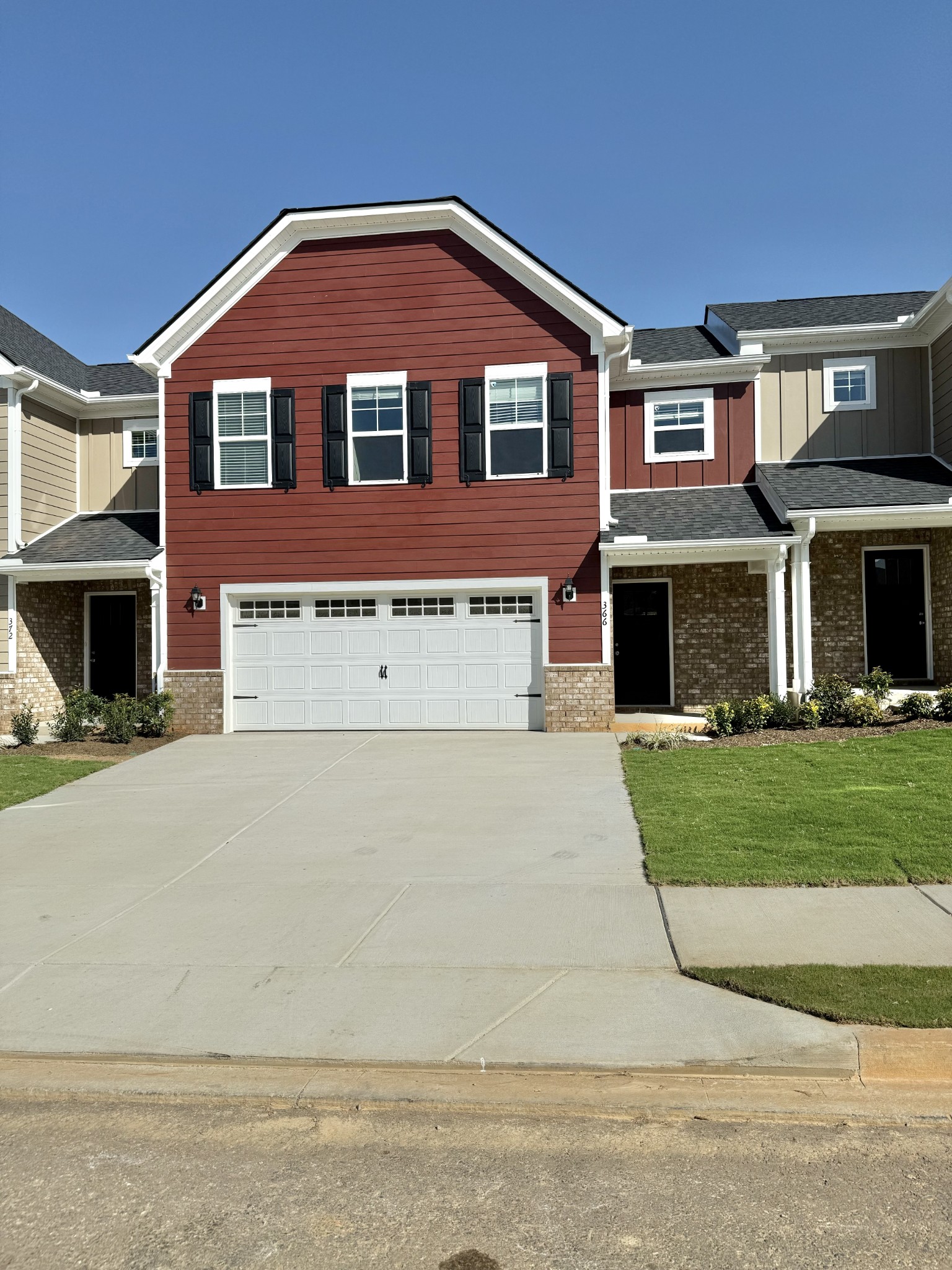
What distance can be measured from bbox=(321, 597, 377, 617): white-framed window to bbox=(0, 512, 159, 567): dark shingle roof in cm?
301

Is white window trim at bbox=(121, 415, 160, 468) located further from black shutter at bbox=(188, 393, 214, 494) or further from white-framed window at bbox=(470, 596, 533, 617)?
white-framed window at bbox=(470, 596, 533, 617)

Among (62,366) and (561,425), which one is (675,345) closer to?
(561,425)

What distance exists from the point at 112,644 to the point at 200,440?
526cm

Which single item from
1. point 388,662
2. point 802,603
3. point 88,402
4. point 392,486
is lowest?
point 388,662

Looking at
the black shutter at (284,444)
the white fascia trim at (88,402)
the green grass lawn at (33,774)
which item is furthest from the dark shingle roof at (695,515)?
the white fascia trim at (88,402)

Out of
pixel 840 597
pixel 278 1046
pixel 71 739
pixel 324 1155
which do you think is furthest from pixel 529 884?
pixel 840 597

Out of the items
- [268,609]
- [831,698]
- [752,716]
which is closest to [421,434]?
[268,609]

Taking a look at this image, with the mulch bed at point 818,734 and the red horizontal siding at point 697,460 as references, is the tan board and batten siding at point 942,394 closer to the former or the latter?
the red horizontal siding at point 697,460

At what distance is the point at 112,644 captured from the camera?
19.6 m

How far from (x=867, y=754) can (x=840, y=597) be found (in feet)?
20.2

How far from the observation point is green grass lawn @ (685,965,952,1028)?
475 centimetres

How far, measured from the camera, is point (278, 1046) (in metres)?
4.77

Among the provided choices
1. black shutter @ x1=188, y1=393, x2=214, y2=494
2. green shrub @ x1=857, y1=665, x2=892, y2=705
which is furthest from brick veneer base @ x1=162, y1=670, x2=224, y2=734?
green shrub @ x1=857, y1=665, x2=892, y2=705

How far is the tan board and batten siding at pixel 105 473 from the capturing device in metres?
19.7
